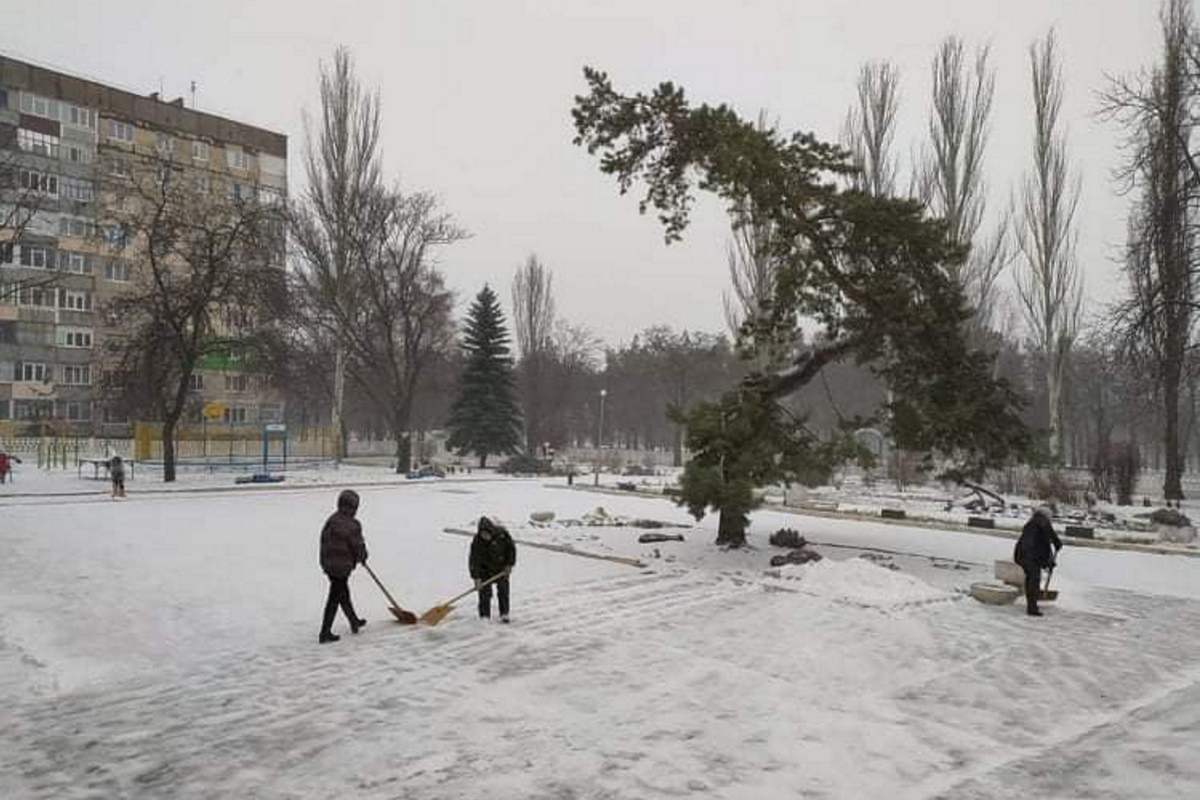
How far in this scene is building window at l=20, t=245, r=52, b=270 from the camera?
168 feet

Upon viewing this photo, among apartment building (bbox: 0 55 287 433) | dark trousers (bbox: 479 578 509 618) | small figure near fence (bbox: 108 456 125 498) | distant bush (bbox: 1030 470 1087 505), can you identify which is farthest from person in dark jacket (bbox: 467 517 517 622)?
apartment building (bbox: 0 55 287 433)

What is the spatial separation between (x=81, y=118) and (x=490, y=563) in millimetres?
58871

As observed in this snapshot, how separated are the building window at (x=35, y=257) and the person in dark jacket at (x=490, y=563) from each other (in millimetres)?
52199

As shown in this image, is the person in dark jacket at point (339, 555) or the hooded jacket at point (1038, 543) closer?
the person in dark jacket at point (339, 555)

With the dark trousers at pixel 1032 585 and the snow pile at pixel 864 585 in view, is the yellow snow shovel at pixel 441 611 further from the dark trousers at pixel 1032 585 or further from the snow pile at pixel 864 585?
the dark trousers at pixel 1032 585

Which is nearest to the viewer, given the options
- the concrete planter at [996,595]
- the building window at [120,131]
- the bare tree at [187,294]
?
the concrete planter at [996,595]

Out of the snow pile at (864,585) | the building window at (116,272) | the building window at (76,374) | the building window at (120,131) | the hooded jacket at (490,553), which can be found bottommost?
the snow pile at (864,585)

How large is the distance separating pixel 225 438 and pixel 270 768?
39.3 metres

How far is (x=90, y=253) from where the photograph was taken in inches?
2168

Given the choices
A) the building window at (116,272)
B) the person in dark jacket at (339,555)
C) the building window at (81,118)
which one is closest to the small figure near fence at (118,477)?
the person in dark jacket at (339,555)

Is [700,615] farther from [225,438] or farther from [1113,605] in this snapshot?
[225,438]

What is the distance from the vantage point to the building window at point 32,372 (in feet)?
171

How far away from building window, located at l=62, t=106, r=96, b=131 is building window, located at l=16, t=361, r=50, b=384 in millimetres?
15587

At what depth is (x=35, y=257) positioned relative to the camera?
52.3 metres
